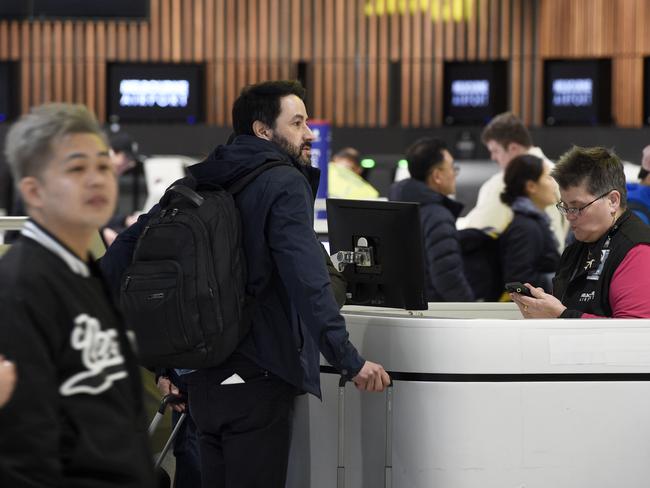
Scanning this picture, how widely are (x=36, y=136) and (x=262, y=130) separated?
1.23m

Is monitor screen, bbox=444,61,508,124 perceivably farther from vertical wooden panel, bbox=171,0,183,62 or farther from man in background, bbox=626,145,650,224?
man in background, bbox=626,145,650,224

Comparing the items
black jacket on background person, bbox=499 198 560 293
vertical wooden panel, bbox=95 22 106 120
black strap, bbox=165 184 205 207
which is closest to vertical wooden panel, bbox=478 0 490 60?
vertical wooden panel, bbox=95 22 106 120

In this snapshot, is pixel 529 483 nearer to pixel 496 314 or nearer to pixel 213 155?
pixel 496 314

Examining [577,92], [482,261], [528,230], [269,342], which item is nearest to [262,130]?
[269,342]

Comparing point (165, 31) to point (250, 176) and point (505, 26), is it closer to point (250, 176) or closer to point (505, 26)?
point (505, 26)

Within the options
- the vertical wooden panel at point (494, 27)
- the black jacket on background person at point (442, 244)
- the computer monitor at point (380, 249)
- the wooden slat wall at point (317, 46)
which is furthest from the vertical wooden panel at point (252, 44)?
the computer monitor at point (380, 249)

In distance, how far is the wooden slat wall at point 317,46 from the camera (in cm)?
1477

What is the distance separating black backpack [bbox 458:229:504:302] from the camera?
5.18 m

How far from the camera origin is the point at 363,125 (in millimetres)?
14516

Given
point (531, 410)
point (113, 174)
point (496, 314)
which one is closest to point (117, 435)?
point (113, 174)

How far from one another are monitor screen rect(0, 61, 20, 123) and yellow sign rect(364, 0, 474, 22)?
463 cm

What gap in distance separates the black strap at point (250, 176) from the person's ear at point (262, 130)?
136mm

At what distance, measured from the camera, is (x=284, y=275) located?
2.70 m

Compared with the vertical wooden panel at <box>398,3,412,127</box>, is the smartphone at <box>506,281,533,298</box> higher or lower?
lower
